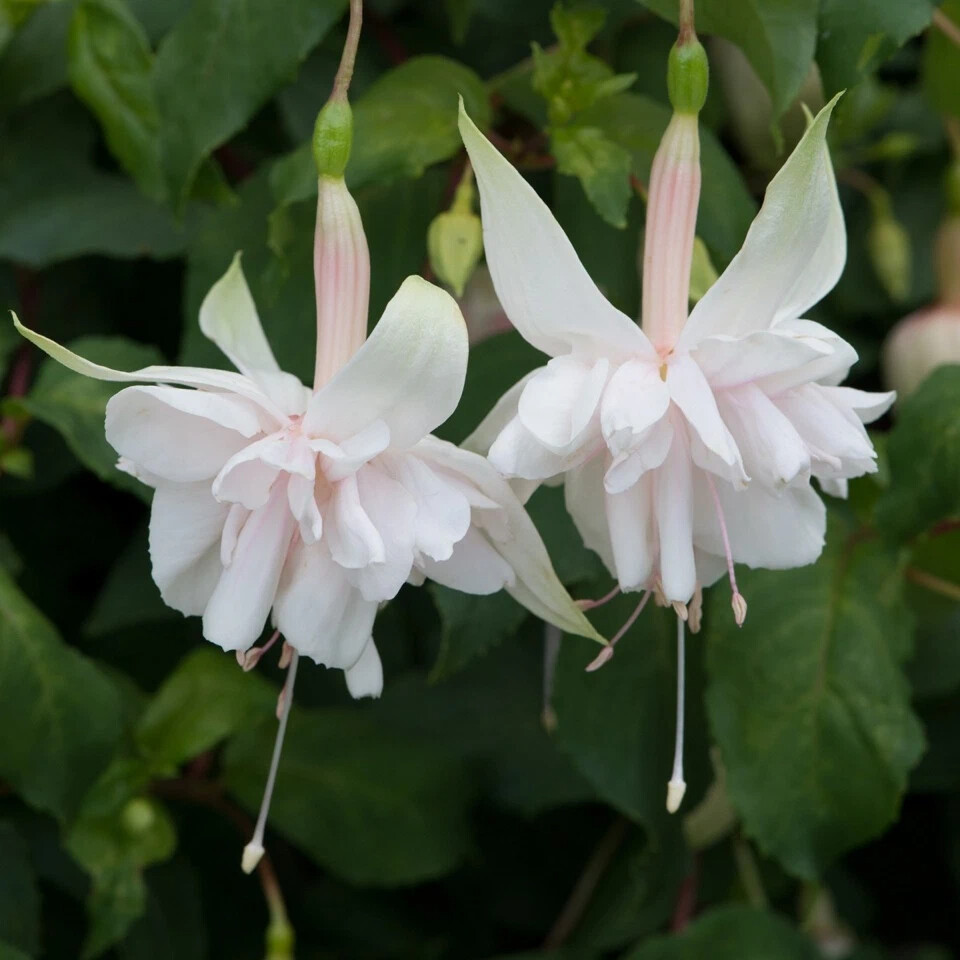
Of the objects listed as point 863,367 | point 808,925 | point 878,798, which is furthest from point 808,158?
point 808,925

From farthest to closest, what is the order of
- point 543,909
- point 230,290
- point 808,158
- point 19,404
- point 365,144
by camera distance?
point 543,909 < point 19,404 < point 365,144 < point 230,290 < point 808,158

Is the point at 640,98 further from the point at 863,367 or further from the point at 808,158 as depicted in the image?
the point at 863,367

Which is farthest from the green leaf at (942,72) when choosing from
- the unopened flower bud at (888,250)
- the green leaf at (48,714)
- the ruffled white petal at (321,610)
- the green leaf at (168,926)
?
the green leaf at (168,926)

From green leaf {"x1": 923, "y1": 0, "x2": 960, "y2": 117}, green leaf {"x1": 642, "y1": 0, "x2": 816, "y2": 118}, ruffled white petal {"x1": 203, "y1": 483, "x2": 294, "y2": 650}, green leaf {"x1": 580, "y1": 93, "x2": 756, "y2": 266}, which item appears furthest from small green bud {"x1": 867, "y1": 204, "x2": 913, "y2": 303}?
ruffled white petal {"x1": 203, "y1": 483, "x2": 294, "y2": 650}

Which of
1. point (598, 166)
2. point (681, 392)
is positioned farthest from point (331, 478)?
point (598, 166)

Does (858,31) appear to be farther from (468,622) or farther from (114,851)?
(114,851)

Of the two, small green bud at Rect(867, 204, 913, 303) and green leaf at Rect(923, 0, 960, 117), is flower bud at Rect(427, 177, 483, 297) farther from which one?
small green bud at Rect(867, 204, 913, 303)
